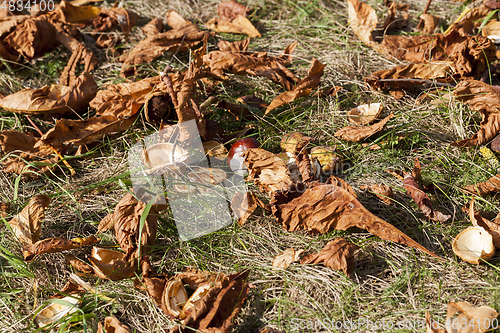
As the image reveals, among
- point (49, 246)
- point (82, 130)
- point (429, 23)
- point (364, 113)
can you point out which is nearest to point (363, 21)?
point (429, 23)

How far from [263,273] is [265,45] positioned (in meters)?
1.83

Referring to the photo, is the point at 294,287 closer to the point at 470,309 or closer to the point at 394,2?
the point at 470,309

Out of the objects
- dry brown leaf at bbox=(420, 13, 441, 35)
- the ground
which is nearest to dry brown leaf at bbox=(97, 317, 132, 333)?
the ground

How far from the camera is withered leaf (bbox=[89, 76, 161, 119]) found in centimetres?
225

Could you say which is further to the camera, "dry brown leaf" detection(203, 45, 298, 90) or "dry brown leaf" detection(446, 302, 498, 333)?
"dry brown leaf" detection(203, 45, 298, 90)

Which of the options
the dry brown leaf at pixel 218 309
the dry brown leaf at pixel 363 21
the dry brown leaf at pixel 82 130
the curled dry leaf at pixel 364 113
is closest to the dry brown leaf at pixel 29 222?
the dry brown leaf at pixel 82 130

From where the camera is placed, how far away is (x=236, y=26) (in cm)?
295

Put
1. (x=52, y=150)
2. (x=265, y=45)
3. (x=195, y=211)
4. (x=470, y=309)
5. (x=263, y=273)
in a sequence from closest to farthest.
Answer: (x=470, y=309) → (x=263, y=273) → (x=195, y=211) → (x=52, y=150) → (x=265, y=45)

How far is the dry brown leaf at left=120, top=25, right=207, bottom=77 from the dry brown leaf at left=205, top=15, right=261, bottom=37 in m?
0.22

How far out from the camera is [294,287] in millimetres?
1606

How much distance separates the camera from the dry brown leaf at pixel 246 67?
2359mm

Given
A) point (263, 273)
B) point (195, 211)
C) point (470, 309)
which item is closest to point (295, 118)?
point (195, 211)

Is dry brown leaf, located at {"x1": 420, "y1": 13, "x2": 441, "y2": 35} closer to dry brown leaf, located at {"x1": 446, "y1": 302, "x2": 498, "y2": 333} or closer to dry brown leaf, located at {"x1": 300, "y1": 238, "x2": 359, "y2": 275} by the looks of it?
dry brown leaf, located at {"x1": 300, "y1": 238, "x2": 359, "y2": 275}

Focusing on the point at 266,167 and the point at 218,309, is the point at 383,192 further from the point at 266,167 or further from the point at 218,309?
the point at 218,309
